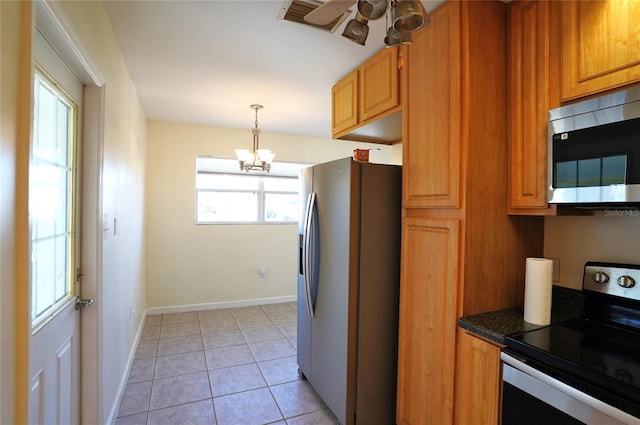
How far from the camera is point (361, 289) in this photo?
1960 millimetres

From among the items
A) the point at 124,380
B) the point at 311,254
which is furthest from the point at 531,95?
the point at 124,380

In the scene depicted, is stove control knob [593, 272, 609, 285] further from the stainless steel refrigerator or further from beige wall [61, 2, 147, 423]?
beige wall [61, 2, 147, 423]

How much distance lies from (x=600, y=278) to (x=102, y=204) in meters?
2.63

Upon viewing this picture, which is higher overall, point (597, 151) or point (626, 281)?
point (597, 151)

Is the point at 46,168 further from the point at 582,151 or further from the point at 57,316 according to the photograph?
the point at 582,151

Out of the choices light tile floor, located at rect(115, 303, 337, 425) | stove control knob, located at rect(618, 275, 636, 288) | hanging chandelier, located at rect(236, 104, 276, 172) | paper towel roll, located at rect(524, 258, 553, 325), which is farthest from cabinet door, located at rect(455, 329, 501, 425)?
hanging chandelier, located at rect(236, 104, 276, 172)

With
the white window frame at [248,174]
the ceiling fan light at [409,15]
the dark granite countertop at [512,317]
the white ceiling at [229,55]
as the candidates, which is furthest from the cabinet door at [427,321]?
the white window frame at [248,174]

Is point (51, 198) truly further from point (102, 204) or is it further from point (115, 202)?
point (115, 202)

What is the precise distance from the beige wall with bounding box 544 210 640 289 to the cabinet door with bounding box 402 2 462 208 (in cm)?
70

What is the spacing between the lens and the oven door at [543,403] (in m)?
1.04

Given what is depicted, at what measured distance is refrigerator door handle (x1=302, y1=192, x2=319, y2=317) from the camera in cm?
229

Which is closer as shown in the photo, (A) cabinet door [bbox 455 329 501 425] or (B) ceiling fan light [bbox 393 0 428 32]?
(B) ceiling fan light [bbox 393 0 428 32]

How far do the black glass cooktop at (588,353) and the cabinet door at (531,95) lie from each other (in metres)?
0.56

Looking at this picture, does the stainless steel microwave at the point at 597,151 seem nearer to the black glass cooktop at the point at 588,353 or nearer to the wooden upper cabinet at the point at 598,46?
the wooden upper cabinet at the point at 598,46
